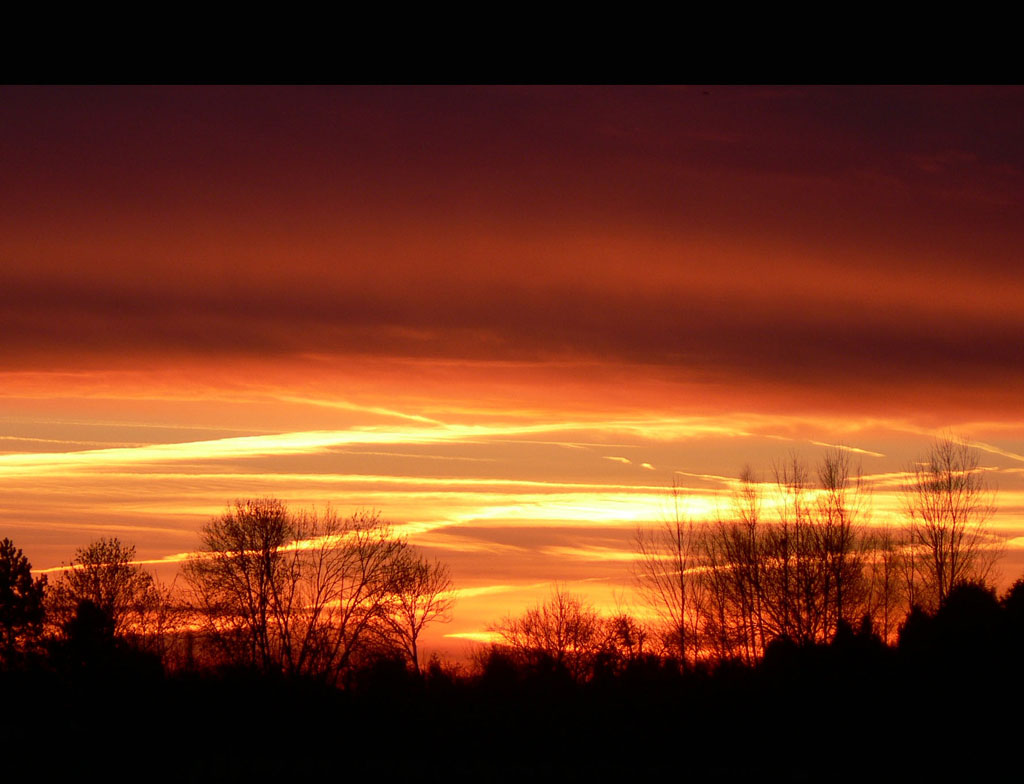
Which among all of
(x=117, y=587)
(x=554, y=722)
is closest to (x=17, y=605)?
(x=117, y=587)

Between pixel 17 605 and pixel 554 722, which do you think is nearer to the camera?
pixel 554 722

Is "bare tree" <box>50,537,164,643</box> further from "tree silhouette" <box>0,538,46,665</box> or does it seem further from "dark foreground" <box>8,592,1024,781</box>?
"dark foreground" <box>8,592,1024,781</box>

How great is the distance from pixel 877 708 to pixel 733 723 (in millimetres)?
2435

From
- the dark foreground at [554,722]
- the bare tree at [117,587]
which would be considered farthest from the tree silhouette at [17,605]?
the dark foreground at [554,722]

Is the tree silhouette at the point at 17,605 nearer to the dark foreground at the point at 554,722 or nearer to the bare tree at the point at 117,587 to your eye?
the bare tree at the point at 117,587

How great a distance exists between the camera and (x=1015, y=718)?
553 inches

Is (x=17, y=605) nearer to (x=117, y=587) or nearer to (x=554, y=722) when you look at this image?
(x=117, y=587)

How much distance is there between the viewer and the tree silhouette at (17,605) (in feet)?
120

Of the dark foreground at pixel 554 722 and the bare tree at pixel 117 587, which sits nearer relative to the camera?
the dark foreground at pixel 554 722

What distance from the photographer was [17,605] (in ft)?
121
